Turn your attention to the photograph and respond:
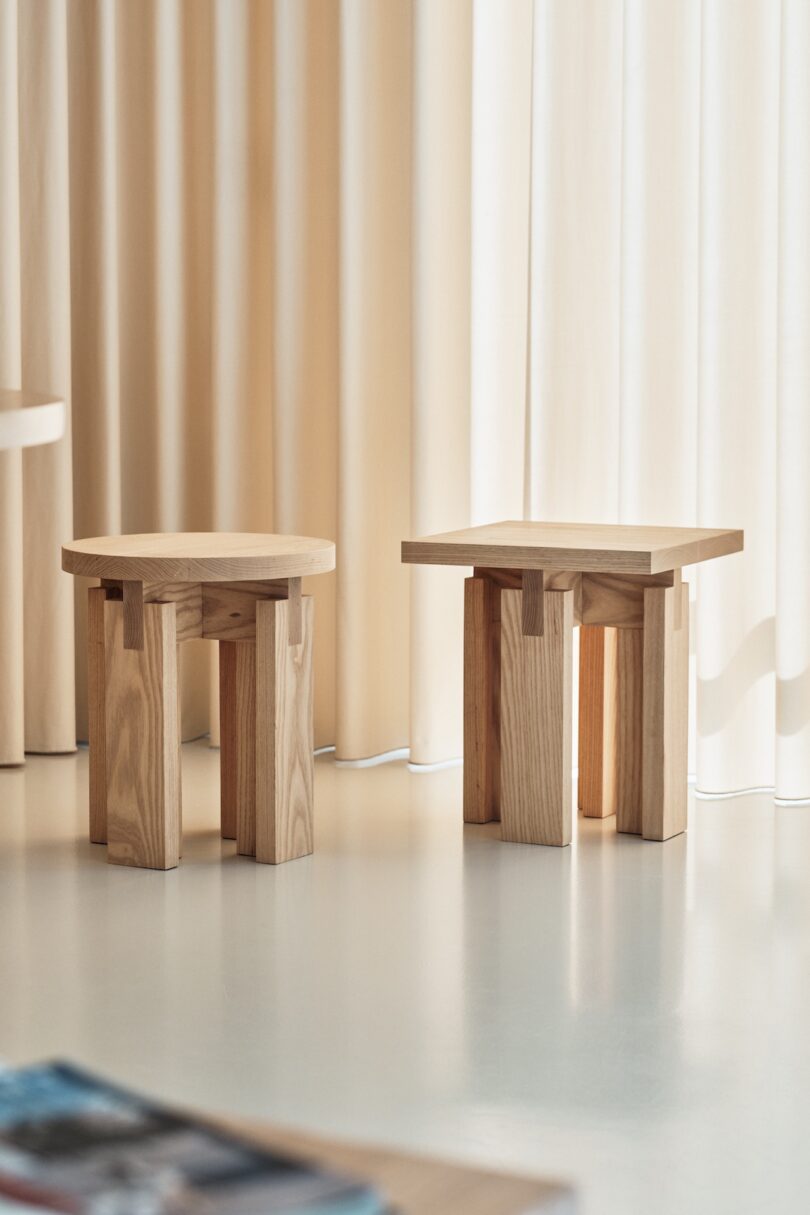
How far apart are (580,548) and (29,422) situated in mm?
1268

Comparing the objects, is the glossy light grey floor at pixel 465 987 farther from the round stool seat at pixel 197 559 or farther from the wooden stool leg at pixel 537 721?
the round stool seat at pixel 197 559

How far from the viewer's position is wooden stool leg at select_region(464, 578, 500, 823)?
7.72 ft

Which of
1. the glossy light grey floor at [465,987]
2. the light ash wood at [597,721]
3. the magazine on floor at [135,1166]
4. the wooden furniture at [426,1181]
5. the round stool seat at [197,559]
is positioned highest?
the round stool seat at [197,559]

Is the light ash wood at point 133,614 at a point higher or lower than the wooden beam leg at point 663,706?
higher

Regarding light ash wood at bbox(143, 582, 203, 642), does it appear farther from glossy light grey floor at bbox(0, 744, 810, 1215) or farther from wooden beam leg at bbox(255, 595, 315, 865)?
glossy light grey floor at bbox(0, 744, 810, 1215)

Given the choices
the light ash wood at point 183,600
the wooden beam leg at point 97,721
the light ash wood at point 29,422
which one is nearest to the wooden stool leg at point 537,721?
the light ash wood at point 183,600

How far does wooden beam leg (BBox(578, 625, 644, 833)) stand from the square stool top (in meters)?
0.14

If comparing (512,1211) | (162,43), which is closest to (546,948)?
(512,1211)

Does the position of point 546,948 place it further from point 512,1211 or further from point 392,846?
point 512,1211

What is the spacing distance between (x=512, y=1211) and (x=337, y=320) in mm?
2286

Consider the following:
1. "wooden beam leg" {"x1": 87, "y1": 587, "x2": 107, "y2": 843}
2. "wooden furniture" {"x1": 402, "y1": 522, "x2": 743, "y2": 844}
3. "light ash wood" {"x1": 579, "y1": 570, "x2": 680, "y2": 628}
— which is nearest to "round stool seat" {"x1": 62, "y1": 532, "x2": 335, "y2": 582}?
"wooden beam leg" {"x1": 87, "y1": 587, "x2": 107, "y2": 843}

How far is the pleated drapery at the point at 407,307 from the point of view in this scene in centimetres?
247

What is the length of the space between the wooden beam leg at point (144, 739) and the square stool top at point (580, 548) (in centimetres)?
39

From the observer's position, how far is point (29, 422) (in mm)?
961
